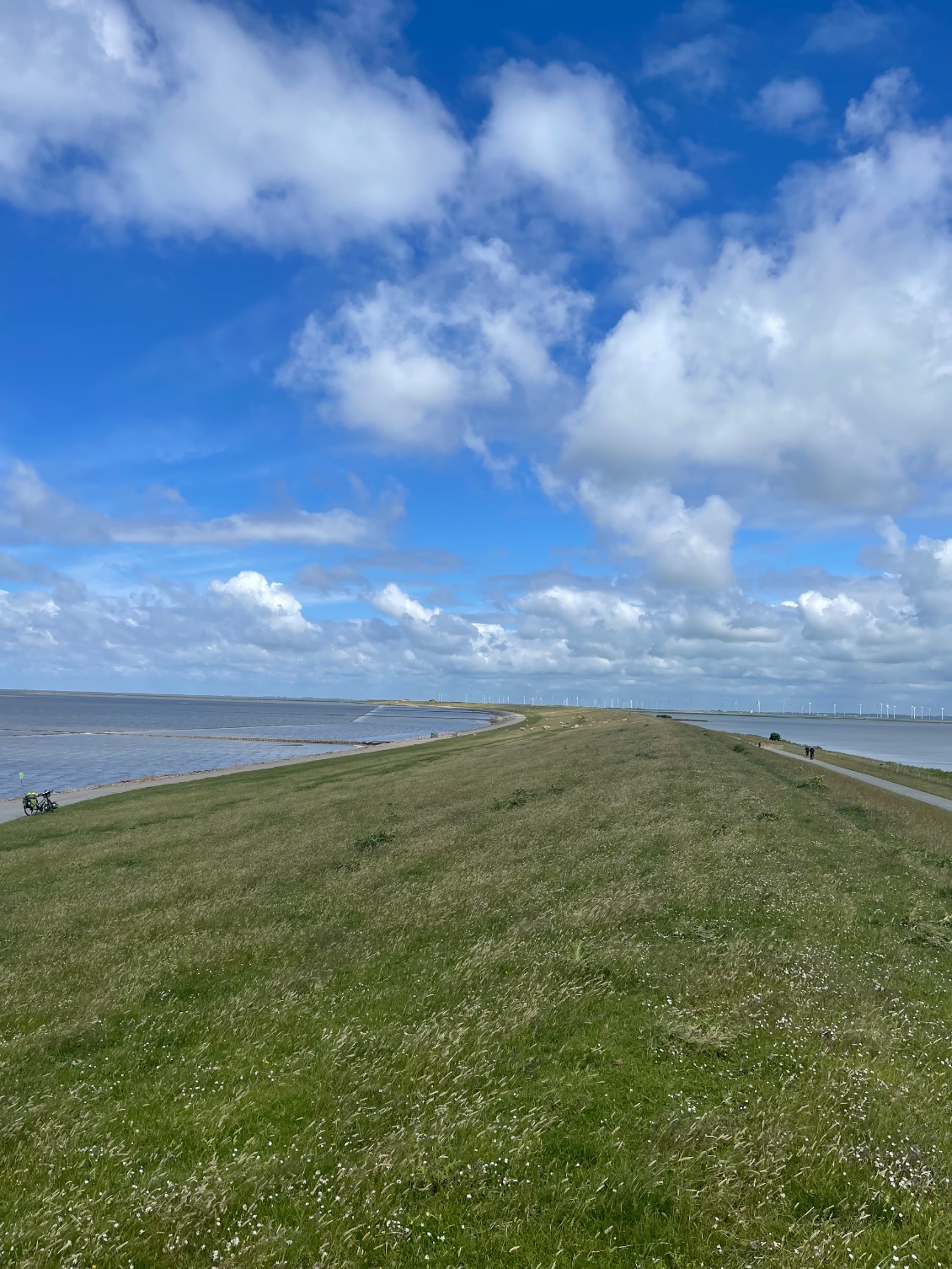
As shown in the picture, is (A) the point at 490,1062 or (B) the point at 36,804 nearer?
(A) the point at 490,1062

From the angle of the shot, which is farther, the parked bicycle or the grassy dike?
the parked bicycle

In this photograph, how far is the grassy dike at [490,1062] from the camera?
8172mm

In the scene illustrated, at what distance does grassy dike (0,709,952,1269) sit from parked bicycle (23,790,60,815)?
3301 cm

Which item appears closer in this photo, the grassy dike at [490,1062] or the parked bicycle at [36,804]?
the grassy dike at [490,1062]

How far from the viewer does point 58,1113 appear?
412 inches

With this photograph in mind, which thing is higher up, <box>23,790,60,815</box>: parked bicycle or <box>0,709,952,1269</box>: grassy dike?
<box>0,709,952,1269</box>: grassy dike

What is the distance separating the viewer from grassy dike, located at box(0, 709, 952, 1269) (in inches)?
322

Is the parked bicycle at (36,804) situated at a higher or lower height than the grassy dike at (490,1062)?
lower

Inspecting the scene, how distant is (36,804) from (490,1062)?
54.8m

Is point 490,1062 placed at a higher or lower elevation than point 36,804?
higher

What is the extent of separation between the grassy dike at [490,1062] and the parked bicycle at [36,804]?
1300 inches

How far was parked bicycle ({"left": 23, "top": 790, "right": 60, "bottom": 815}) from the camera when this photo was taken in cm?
5328

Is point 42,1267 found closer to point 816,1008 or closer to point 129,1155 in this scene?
point 129,1155

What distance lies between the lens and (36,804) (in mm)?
54000
